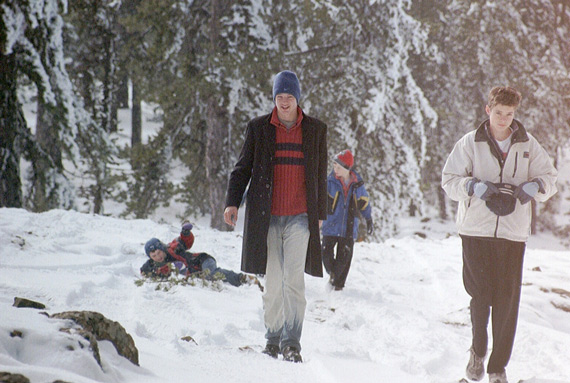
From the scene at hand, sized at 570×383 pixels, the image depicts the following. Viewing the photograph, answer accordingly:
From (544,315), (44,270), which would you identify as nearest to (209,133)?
(44,270)

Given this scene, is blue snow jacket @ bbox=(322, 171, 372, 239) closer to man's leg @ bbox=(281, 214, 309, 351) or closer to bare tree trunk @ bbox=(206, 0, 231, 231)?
man's leg @ bbox=(281, 214, 309, 351)

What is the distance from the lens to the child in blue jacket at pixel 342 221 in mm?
7352

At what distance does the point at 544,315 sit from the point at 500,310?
2907 mm

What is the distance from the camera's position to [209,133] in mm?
12367

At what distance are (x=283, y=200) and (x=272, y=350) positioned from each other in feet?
3.63

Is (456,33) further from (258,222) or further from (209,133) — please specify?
(258,222)

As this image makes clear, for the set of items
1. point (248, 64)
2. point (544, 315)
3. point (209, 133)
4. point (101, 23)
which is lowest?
point (544, 315)

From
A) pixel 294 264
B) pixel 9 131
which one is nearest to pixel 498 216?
pixel 294 264

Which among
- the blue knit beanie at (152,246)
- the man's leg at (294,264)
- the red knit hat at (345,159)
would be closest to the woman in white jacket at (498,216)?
the man's leg at (294,264)

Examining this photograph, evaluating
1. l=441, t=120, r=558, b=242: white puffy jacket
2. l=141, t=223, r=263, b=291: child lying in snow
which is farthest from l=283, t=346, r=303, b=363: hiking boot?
l=141, t=223, r=263, b=291: child lying in snow

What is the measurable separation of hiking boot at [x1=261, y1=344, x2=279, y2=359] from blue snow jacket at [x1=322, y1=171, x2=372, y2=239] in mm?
3451

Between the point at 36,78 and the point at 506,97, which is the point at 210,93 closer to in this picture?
the point at 36,78

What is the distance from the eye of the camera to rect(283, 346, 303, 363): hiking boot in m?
3.88

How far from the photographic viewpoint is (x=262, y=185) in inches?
159
